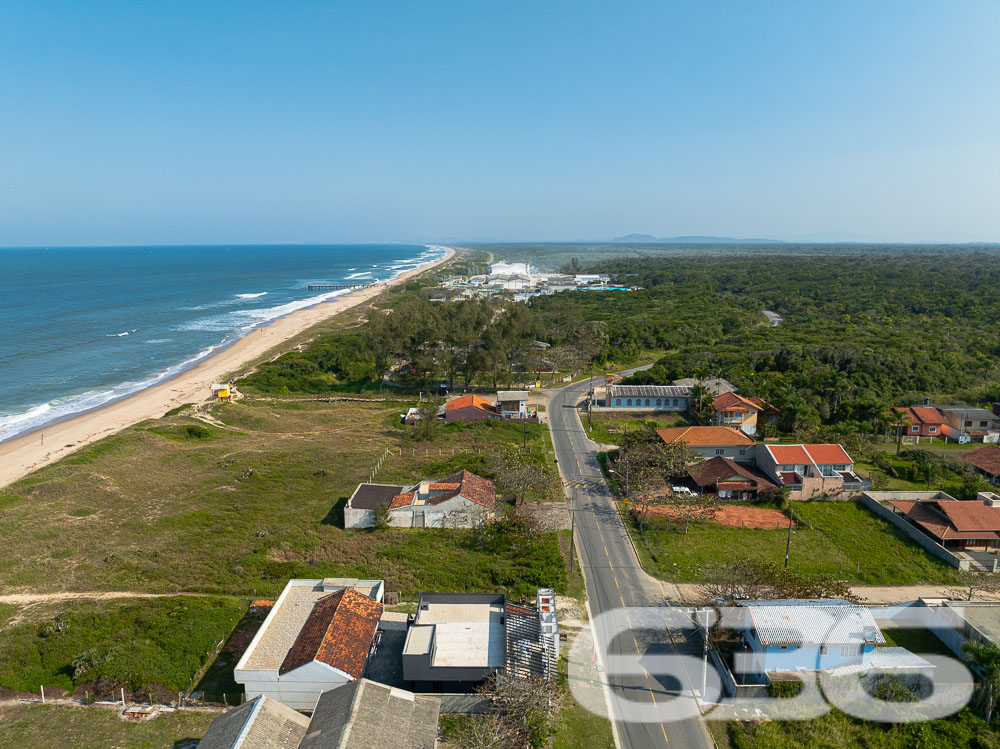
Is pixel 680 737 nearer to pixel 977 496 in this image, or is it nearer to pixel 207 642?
pixel 207 642

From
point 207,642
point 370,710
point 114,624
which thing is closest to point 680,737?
point 370,710

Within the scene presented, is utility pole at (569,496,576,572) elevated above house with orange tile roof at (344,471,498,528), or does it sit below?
below

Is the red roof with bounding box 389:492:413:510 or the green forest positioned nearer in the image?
the red roof with bounding box 389:492:413:510

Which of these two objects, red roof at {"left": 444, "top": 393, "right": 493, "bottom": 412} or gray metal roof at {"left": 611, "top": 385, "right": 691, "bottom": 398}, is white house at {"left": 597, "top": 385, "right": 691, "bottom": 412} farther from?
red roof at {"left": 444, "top": 393, "right": 493, "bottom": 412}

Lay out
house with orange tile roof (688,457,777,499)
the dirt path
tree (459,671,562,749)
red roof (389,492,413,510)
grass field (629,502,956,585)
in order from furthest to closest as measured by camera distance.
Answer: house with orange tile roof (688,457,777,499) < red roof (389,492,413,510) < grass field (629,502,956,585) < the dirt path < tree (459,671,562,749)

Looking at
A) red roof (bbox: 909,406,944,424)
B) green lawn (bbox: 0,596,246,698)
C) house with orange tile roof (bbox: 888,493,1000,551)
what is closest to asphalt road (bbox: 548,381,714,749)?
green lawn (bbox: 0,596,246,698)

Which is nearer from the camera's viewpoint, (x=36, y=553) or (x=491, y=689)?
(x=491, y=689)

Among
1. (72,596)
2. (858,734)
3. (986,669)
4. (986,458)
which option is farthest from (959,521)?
(72,596)
